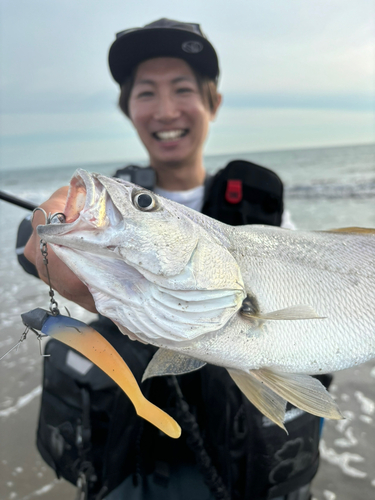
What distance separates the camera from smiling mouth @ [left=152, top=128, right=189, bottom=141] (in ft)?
8.19

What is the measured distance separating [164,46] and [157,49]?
0.18 ft

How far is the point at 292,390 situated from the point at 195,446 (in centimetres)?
76

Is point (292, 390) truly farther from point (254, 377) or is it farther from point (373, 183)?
point (373, 183)

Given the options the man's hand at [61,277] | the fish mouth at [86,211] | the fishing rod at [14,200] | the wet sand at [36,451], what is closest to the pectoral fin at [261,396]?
the man's hand at [61,277]

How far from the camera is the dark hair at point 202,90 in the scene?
2.46 metres

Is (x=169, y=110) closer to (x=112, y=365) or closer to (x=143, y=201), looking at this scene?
(x=143, y=201)

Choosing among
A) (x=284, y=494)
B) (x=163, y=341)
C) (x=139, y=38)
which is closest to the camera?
(x=163, y=341)

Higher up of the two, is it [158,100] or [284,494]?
[158,100]

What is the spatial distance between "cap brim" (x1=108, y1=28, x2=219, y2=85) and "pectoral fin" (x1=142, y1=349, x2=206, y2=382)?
6.77ft

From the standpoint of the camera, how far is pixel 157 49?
227cm

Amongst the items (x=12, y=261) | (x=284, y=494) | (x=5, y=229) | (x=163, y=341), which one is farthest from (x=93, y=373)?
(x=5, y=229)

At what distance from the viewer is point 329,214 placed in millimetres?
9211

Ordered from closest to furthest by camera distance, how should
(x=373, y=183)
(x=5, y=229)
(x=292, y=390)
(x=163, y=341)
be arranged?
(x=163, y=341), (x=292, y=390), (x=5, y=229), (x=373, y=183)

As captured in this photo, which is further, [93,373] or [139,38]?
[139,38]
